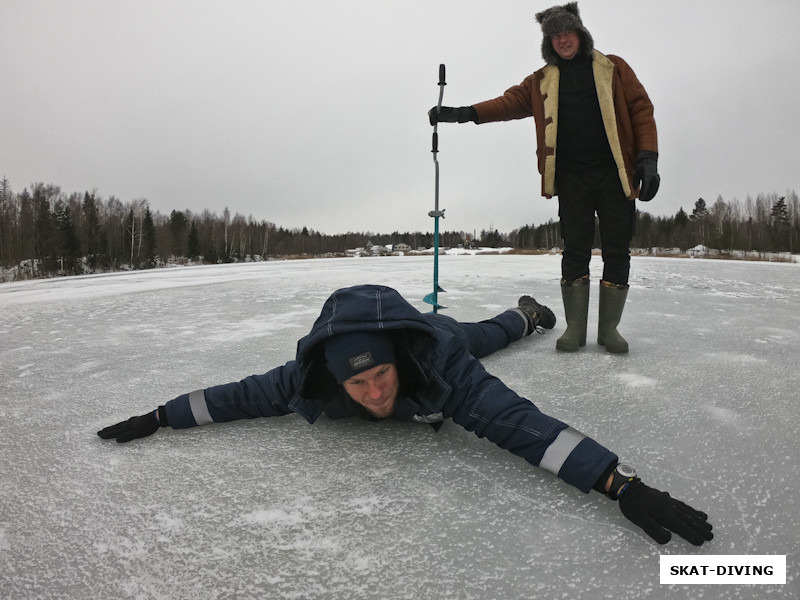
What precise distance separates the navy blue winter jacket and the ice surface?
0.21 ft

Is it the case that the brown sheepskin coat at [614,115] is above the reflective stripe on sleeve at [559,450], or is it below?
above

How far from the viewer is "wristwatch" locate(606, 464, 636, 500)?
910mm

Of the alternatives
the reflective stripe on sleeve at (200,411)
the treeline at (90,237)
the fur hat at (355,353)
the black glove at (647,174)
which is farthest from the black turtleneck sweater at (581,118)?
the treeline at (90,237)

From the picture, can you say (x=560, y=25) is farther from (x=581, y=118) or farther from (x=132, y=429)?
(x=132, y=429)

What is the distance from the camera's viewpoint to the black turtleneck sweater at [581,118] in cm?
220

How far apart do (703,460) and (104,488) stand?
1461 millimetres

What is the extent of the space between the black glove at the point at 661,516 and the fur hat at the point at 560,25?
212 centimetres

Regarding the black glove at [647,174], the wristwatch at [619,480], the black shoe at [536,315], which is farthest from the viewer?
the black shoe at [536,315]

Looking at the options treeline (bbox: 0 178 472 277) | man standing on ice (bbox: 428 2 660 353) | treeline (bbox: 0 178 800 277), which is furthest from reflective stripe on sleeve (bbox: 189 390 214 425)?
treeline (bbox: 0 178 472 277)

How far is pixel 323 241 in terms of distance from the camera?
77.8m

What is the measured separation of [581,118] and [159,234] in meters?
55.6

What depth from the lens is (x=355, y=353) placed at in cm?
117

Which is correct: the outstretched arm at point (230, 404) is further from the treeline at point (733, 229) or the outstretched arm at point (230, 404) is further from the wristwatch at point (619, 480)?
the treeline at point (733, 229)

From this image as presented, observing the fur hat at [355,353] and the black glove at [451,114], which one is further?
the black glove at [451,114]
